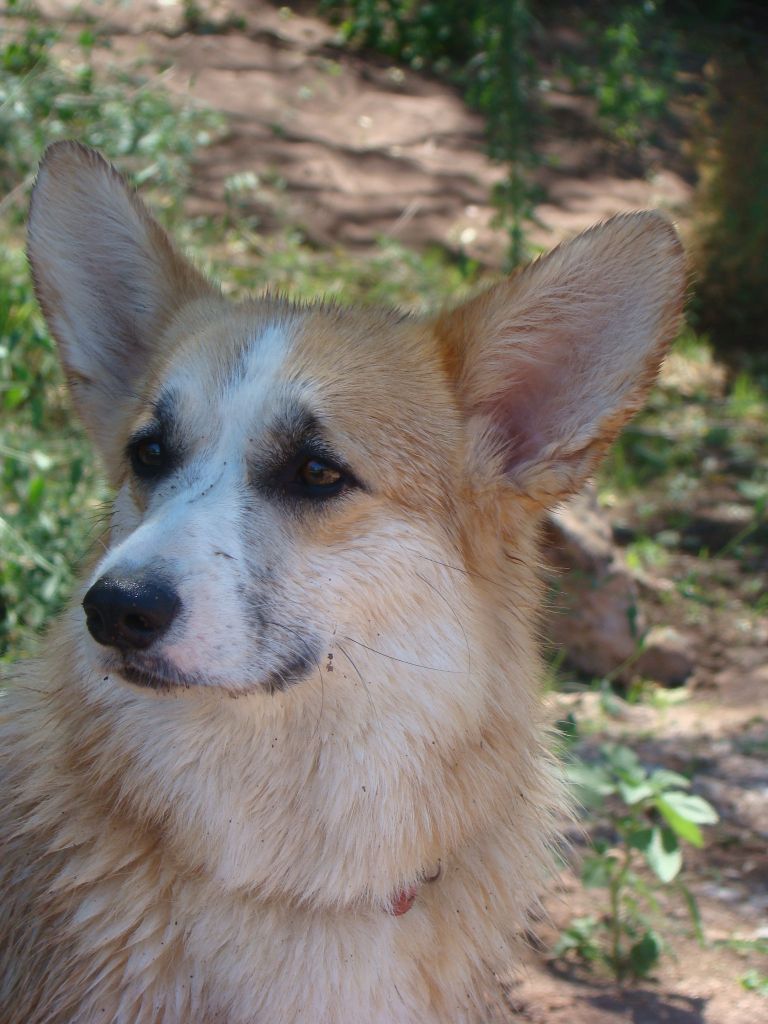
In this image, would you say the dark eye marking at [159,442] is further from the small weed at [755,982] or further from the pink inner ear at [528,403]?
the small weed at [755,982]

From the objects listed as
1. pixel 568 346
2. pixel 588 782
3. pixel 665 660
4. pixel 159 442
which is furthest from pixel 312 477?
pixel 665 660

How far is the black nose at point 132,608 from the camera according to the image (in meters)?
2.09

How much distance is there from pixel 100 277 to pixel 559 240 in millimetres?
4845

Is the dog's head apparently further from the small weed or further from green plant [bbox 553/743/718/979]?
the small weed

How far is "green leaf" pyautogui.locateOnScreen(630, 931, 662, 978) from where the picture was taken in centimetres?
321

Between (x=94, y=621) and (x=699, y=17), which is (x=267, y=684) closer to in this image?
(x=94, y=621)

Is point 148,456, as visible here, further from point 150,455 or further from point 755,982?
point 755,982

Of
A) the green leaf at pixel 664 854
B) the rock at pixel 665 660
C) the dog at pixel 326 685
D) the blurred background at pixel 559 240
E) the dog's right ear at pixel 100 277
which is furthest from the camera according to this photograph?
the rock at pixel 665 660

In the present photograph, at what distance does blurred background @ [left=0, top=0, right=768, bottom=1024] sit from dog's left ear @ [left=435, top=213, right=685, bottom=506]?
220 mm

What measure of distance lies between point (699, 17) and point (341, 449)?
892 cm

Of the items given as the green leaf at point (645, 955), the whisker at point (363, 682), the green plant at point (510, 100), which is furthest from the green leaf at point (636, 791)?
the green plant at point (510, 100)

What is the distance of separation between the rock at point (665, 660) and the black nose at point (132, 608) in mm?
3067

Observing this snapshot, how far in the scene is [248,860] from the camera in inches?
93.5

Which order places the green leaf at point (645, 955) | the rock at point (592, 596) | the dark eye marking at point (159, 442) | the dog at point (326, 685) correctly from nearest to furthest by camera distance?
the dog at point (326, 685), the dark eye marking at point (159, 442), the green leaf at point (645, 955), the rock at point (592, 596)
